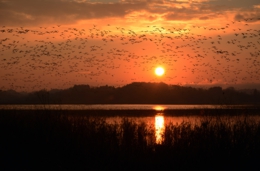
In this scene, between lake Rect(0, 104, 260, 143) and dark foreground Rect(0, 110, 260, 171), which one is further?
lake Rect(0, 104, 260, 143)

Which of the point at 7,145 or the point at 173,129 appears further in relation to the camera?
the point at 173,129

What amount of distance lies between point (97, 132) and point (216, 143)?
17.8 ft

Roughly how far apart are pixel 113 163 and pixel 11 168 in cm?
362

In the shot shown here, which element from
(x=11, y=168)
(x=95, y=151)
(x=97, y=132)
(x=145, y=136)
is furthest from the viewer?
(x=145, y=136)

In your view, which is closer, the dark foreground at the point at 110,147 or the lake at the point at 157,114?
the dark foreground at the point at 110,147

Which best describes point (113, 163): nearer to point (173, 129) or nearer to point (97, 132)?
point (97, 132)

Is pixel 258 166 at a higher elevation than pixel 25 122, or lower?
lower

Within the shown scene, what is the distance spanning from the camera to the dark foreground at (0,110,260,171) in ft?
49.7

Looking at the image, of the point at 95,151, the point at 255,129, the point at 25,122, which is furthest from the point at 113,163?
the point at 255,129

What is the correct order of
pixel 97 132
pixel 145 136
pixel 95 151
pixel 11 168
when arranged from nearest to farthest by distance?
pixel 11 168, pixel 95 151, pixel 97 132, pixel 145 136

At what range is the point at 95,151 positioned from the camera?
16031 millimetres

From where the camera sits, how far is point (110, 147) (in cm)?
1658

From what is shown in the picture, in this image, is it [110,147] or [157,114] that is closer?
[110,147]

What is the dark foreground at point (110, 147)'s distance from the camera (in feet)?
49.7
